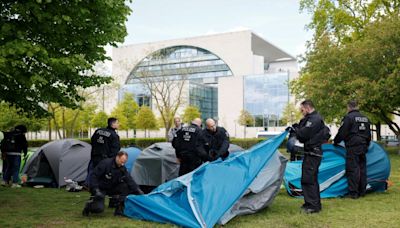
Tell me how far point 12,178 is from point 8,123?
89.7 ft

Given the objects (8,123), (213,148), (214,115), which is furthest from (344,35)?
(214,115)

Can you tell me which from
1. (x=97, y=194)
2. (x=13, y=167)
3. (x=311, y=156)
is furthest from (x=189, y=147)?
(x=13, y=167)

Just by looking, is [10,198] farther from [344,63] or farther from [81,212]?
[344,63]

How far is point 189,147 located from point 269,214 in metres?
2.27

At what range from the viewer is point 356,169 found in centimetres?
853

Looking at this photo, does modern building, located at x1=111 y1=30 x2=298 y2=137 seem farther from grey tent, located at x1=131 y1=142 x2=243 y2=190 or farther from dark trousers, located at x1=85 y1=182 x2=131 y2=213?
dark trousers, located at x1=85 y1=182 x2=131 y2=213

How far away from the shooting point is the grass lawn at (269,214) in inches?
257

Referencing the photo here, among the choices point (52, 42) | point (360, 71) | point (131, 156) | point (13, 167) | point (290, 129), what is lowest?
point (13, 167)

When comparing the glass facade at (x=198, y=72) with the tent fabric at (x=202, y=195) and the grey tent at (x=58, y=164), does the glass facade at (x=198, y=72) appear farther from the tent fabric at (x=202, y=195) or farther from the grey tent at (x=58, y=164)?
the tent fabric at (x=202, y=195)

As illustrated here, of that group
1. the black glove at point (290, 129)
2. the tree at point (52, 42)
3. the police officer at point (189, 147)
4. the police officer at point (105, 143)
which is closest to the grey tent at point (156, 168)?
the police officer at point (189, 147)

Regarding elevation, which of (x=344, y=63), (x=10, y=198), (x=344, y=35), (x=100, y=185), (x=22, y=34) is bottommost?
(x=10, y=198)

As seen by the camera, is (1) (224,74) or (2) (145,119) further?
(1) (224,74)

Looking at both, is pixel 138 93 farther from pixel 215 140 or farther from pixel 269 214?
Answer: pixel 269 214

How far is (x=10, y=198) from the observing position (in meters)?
9.41
